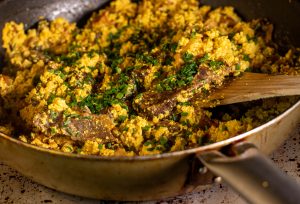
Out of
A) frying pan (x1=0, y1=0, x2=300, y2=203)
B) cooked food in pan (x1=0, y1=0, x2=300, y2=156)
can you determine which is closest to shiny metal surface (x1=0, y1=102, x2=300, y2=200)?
frying pan (x1=0, y1=0, x2=300, y2=203)

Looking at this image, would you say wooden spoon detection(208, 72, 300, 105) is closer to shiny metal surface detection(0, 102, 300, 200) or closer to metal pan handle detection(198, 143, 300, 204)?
shiny metal surface detection(0, 102, 300, 200)

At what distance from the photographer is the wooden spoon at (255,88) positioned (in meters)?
1.16

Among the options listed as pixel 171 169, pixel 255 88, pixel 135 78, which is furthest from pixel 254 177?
pixel 135 78

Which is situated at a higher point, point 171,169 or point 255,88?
point 255,88

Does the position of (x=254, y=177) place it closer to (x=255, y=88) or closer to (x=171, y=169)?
(x=171, y=169)

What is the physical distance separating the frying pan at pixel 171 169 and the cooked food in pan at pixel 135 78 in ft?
0.44

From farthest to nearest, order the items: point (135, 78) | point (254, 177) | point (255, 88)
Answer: point (135, 78) → point (255, 88) → point (254, 177)

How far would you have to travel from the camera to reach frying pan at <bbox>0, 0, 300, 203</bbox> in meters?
0.89

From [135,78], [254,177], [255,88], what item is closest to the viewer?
[254,177]

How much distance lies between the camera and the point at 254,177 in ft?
2.92

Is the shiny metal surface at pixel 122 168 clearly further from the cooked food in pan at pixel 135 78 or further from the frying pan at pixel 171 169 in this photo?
the cooked food in pan at pixel 135 78

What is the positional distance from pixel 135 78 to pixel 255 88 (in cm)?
37

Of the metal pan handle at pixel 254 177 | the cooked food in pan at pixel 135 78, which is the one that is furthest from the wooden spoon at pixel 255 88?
the metal pan handle at pixel 254 177

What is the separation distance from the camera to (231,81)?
4.30 feet
